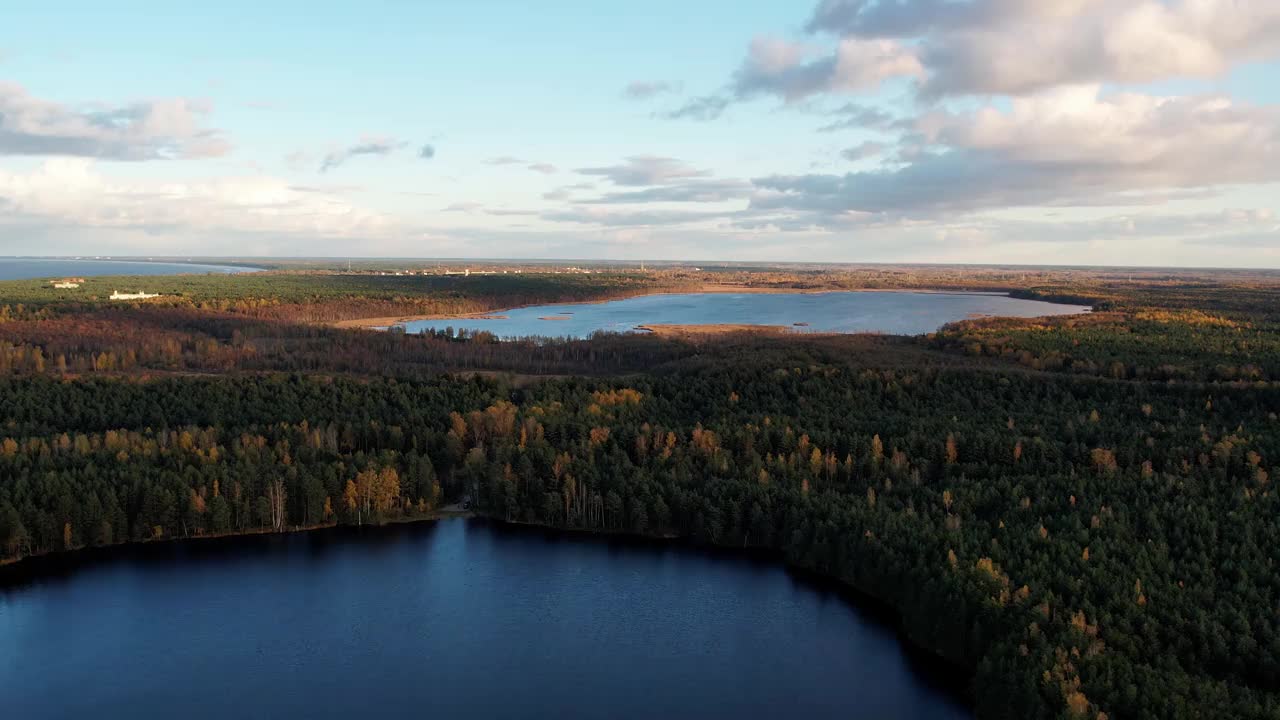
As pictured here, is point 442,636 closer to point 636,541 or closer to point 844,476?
point 636,541

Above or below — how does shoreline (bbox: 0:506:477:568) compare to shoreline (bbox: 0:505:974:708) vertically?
above

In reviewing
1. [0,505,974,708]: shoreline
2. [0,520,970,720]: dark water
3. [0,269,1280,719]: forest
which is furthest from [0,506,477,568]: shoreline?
[0,520,970,720]: dark water

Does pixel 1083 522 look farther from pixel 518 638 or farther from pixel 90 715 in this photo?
pixel 90 715

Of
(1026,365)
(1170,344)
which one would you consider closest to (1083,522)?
(1026,365)

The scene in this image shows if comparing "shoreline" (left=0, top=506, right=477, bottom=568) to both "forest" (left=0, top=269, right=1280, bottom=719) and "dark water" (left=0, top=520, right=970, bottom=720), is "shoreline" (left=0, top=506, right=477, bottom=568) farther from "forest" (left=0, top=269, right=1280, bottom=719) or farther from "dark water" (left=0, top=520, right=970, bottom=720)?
"dark water" (left=0, top=520, right=970, bottom=720)

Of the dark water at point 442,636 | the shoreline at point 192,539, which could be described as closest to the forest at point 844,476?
the shoreline at point 192,539
